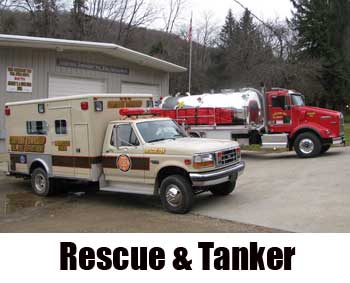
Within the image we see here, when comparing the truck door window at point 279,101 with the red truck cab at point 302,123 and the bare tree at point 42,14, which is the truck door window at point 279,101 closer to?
the red truck cab at point 302,123

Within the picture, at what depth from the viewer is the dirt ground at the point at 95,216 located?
7.96 metres

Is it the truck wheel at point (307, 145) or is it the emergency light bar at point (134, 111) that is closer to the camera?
the emergency light bar at point (134, 111)

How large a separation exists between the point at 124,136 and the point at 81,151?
114cm

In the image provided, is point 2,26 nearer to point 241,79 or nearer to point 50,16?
point 50,16

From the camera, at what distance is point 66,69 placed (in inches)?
760

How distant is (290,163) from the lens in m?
15.8

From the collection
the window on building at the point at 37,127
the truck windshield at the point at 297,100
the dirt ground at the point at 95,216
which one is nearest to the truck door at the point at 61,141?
the window on building at the point at 37,127

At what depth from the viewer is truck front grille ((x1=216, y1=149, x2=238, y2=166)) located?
355 inches

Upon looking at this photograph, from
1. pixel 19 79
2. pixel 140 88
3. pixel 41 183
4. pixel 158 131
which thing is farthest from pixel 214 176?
pixel 140 88

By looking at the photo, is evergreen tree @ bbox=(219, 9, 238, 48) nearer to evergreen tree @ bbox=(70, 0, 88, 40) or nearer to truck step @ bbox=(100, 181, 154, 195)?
evergreen tree @ bbox=(70, 0, 88, 40)

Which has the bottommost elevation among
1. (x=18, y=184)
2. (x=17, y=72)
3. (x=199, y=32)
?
(x=18, y=184)

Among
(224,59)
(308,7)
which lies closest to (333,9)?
(308,7)

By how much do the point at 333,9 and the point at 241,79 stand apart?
1716cm

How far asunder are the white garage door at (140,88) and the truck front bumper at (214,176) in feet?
43.0
